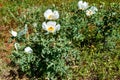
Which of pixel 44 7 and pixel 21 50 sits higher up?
pixel 44 7

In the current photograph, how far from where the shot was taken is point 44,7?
25.6ft

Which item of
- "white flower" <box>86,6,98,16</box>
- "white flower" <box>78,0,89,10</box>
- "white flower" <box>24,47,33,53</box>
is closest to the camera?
"white flower" <box>24,47,33,53</box>

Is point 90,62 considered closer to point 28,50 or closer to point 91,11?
point 91,11

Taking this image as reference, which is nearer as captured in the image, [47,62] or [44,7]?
[47,62]

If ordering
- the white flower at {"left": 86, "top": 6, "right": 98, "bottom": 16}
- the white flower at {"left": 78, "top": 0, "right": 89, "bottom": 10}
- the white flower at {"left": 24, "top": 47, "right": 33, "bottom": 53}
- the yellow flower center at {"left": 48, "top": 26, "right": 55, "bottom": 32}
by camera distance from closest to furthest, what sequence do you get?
1. the yellow flower center at {"left": 48, "top": 26, "right": 55, "bottom": 32}
2. the white flower at {"left": 24, "top": 47, "right": 33, "bottom": 53}
3. the white flower at {"left": 78, "top": 0, "right": 89, "bottom": 10}
4. the white flower at {"left": 86, "top": 6, "right": 98, "bottom": 16}

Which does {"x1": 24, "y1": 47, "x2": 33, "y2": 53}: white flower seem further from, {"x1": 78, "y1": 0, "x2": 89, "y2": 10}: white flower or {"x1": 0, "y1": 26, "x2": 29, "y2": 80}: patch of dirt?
{"x1": 78, "y1": 0, "x2": 89, "y2": 10}: white flower

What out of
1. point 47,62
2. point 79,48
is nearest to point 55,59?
point 47,62

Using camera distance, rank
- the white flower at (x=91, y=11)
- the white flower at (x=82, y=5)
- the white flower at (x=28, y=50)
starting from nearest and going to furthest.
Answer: the white flower at (x=28, y=50)
the white flower at (x=82, y=5)
the white flower at (x=91, y=11)

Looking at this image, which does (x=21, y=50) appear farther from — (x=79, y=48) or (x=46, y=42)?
(x=79, y=48)

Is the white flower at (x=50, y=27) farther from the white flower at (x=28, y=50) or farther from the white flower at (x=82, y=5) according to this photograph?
the white flower at (x=82, y=5)

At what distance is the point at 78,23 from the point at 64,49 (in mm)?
829

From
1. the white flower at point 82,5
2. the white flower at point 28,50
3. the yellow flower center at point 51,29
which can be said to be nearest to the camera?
the yellow flower center at point 51,29

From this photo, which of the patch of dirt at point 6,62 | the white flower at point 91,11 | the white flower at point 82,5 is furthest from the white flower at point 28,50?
the white flower at point 91,11

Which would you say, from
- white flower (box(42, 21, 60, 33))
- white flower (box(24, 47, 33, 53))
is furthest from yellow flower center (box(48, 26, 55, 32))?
white flower (box(24, 47, 33, 53))
